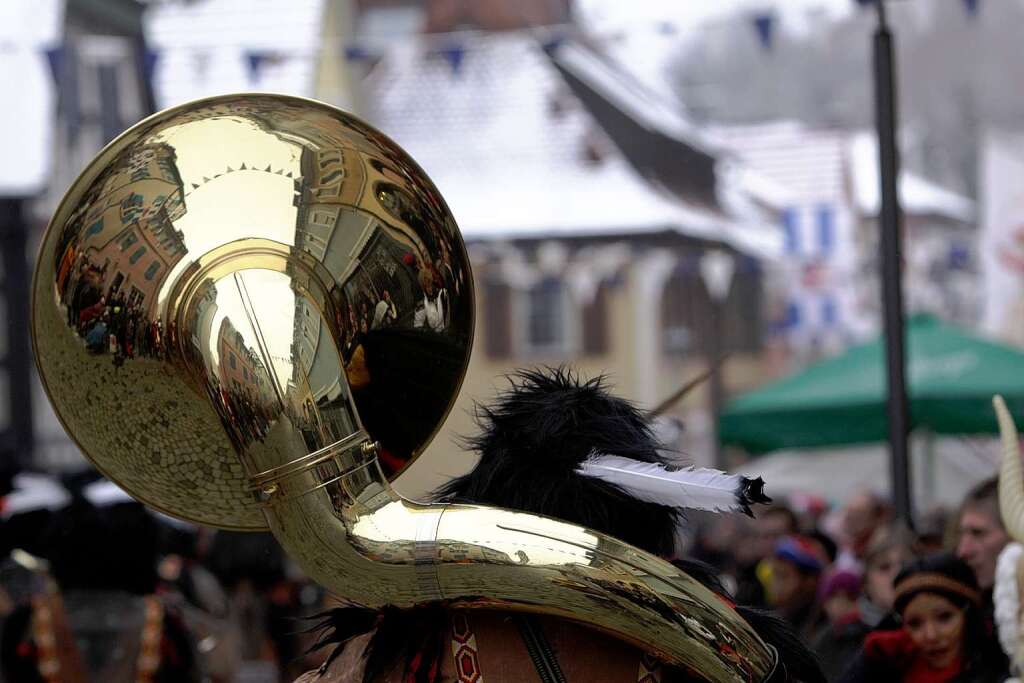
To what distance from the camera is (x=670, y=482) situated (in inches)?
67.8

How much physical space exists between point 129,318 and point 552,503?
54 centimetres

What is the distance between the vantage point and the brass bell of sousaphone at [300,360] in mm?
1640

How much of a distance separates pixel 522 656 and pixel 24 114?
1563cm

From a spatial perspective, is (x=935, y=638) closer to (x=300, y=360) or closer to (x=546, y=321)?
(x=300, y=360)

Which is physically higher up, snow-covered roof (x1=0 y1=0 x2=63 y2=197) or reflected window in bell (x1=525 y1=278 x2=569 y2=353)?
snow-covered roof (x1=0 y1=0 x2=63 y2=197)

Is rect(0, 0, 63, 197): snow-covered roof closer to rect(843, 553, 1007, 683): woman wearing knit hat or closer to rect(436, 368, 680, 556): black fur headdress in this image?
rect(843, 553, 1007, 683): woman wearing knit hat

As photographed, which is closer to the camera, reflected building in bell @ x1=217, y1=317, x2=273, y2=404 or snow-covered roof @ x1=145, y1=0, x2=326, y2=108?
reflected building in bell @ x1=217, y1=317, x2=273, y2=404

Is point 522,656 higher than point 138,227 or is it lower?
lower

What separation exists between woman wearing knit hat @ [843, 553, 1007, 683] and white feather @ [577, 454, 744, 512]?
5.39 ft

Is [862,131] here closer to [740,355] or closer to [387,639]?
[740,355]

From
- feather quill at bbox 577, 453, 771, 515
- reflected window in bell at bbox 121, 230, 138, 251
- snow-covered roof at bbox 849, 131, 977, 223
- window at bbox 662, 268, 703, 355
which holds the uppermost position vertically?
snow-covered roof at bbox 849, 131, 977, 223

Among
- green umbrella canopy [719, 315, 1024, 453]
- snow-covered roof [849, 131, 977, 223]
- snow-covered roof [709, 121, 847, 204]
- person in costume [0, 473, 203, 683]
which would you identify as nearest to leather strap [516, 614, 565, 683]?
person in costume [0, 473, 203, 683]

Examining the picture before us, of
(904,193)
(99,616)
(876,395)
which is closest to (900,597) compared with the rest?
(99,616)

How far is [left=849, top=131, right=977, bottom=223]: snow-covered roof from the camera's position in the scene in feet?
80.3
